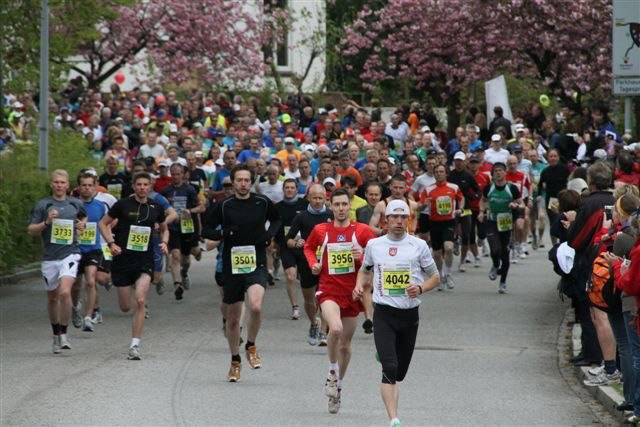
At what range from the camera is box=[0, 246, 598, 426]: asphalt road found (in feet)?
40.2

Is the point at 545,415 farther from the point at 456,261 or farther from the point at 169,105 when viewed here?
the point at 169,105

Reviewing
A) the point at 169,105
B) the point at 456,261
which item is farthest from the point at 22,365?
the point at 169,105

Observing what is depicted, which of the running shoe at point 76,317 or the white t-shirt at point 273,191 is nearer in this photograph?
the running shoe at point 76,317

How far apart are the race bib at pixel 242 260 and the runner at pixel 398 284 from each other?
2.68 metres

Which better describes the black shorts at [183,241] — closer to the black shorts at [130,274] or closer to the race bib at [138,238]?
the race bib at [138,238]

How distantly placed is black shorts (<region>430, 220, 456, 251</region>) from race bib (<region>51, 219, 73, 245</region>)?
273 inches

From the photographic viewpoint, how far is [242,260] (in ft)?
46.8

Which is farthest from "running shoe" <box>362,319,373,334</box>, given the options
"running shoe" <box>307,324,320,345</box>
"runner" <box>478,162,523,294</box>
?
"runner" <box>478,162,523,294</box>

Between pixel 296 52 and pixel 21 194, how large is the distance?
3238 cm

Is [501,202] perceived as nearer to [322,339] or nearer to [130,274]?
[322,339]

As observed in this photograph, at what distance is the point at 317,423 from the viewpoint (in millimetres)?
11859

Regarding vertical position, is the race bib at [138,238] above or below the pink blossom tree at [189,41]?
below

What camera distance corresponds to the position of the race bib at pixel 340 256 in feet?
43.5

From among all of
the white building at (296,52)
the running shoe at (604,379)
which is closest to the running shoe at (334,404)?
the running shoe at (604,379)
